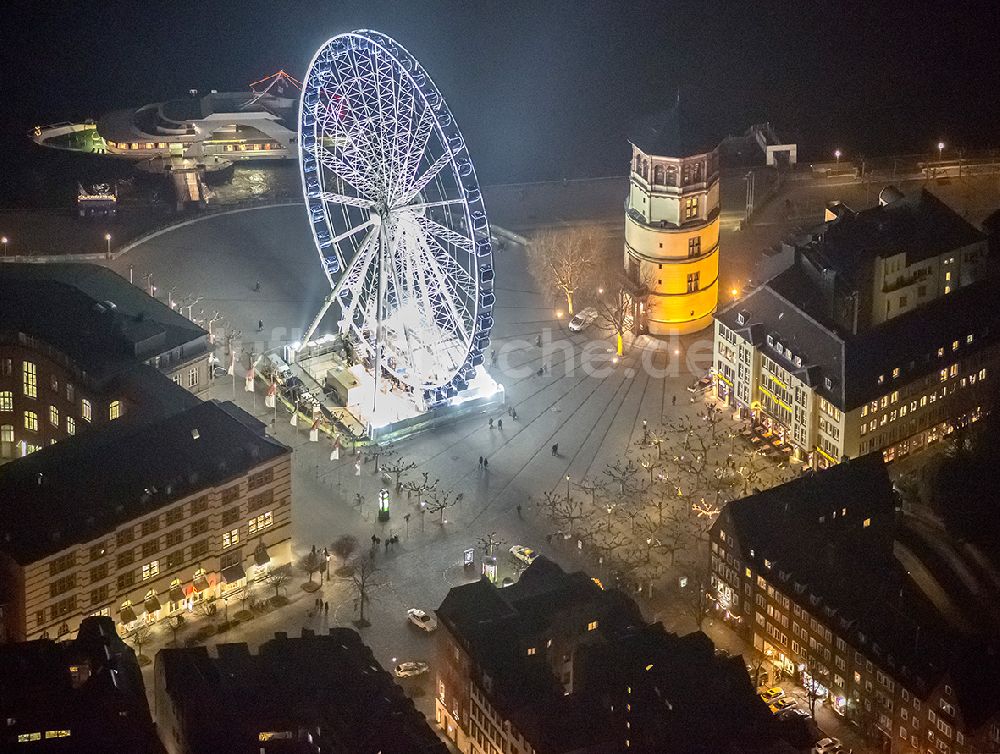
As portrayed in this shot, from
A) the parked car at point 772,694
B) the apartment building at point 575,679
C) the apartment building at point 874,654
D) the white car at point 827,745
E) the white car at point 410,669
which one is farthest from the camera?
the white car at point 410,669

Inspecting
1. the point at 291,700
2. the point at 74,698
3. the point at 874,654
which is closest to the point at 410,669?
the point at 291,700

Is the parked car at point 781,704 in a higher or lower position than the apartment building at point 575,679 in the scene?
lower

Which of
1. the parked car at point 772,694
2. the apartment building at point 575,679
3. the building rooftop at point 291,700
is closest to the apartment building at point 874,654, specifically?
the parked car at point 772,694

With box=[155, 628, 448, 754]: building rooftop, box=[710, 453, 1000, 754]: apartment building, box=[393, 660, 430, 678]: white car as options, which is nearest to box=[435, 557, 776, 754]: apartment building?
box=[393, 660, 430, 678]: white car

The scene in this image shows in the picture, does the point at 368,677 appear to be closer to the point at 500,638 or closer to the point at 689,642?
the point at 500,638

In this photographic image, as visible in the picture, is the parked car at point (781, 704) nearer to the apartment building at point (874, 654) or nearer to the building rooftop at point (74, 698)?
the apartment building at point (874, 654)

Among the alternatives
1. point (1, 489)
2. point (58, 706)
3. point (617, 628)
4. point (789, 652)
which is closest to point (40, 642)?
point (58, 706)

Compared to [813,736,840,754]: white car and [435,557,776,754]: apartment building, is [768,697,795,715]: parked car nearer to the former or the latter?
[813,736,840,754]: white car
